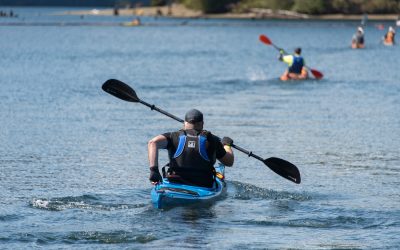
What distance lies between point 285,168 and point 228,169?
3151 millimetres

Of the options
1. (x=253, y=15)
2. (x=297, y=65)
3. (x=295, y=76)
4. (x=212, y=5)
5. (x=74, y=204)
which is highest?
(x=74, y=204)

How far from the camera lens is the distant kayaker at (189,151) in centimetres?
1675

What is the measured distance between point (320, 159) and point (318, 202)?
15.5ft

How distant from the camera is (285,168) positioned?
60.8 ft

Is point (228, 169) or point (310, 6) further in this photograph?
point (310, 6)

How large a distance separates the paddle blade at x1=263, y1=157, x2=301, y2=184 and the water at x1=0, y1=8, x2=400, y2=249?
0.38 metres

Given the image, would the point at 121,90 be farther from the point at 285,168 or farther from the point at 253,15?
the point at 253,15

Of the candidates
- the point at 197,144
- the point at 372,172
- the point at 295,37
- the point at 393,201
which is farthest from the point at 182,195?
the point at 295,37

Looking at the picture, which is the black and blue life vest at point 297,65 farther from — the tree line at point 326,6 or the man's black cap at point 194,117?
the tree line at point 326,6

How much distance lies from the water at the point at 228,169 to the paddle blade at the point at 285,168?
1.23ft

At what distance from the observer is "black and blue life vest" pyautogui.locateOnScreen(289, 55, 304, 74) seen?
4103cm

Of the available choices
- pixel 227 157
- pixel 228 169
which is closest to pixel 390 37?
pixel 228 169

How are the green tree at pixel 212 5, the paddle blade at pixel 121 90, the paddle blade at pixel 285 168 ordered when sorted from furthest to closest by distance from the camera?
1. the green tree at pixel 212 5
2. the paddle blade at pixel 121 90
3. the paddle blade at pixel 285 168

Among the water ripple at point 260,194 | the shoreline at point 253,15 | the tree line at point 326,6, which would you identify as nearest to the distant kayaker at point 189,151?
the water ripple at point 260,194
